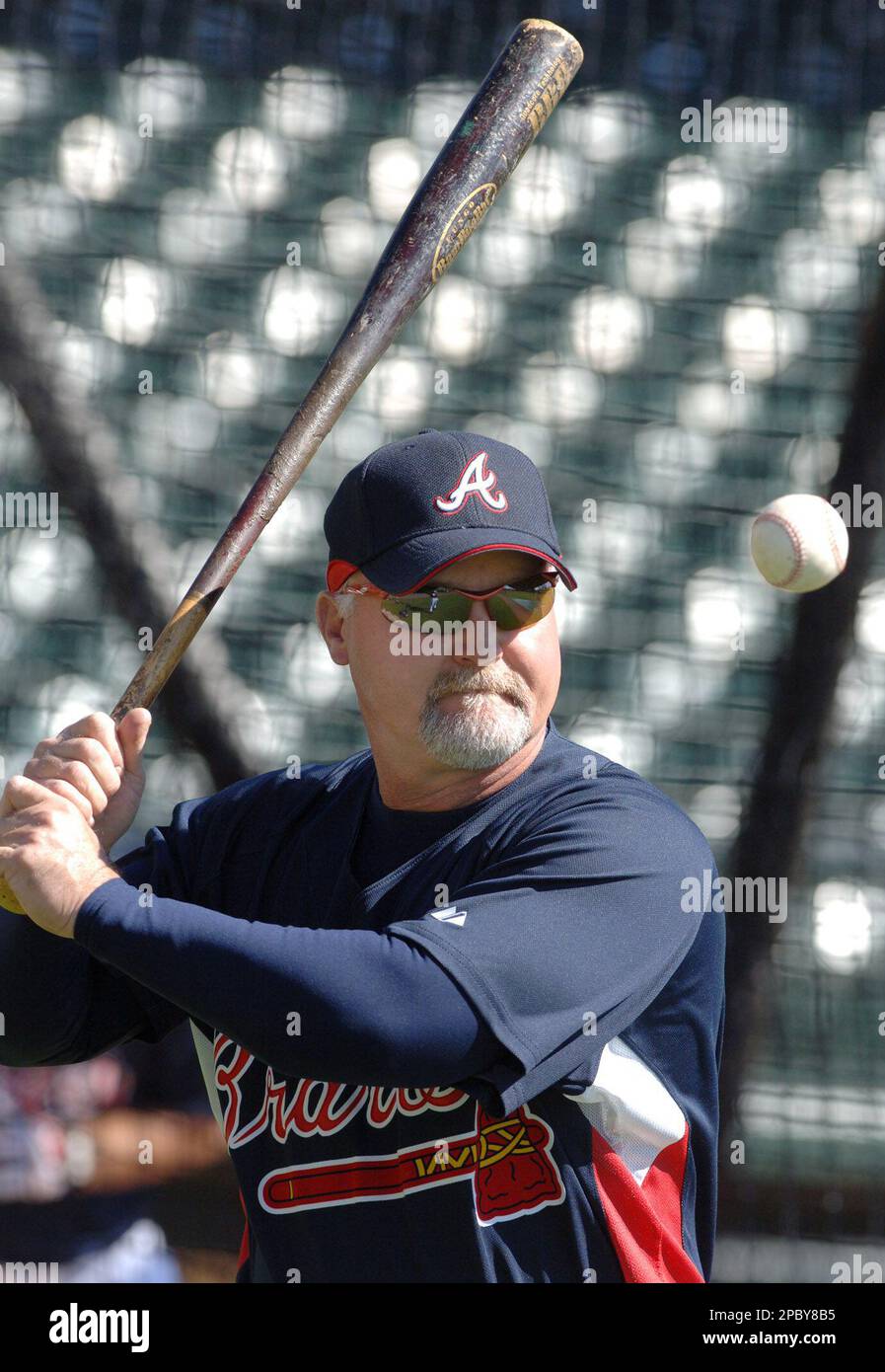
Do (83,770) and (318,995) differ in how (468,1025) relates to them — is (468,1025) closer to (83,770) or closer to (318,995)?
(318,995)

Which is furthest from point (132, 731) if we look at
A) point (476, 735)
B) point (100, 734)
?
point (476, 735)

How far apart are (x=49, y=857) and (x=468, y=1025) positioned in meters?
0.42

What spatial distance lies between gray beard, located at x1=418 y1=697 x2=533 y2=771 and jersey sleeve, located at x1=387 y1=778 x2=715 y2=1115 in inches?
3.5

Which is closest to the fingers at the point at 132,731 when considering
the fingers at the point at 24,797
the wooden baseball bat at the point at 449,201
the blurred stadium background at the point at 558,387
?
the fingers at the point at 24,797

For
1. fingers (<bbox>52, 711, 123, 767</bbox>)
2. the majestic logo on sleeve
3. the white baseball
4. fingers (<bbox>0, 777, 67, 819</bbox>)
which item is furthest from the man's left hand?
the white baseball

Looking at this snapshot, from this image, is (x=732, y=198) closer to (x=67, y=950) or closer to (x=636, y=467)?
(x=636, y=467)

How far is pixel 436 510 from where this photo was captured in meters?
1.49

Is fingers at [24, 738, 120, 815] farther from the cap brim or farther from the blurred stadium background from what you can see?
the blurred stadium background

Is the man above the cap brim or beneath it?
beneath

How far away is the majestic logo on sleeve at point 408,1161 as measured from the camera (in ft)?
4.51

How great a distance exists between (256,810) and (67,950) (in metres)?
0.25

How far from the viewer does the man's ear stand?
1655 mm

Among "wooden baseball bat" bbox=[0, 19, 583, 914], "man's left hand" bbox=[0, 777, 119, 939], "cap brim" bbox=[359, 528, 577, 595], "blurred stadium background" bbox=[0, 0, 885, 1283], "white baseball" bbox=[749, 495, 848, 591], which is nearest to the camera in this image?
"man's left hand" bbox=[0, 777, 119, 939]

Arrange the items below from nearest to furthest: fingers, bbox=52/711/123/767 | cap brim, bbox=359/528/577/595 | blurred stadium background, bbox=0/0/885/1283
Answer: cap brim, bbox=359/528/577/595 < fingers, bbox=52/711/123/767 < blurred stadium background, bbox=0/0/885/1283
